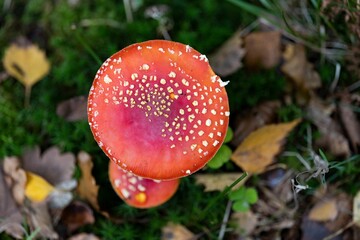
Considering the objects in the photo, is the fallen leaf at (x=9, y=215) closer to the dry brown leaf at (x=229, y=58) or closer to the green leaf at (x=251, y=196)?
the green leaf at (x=251, y=196)

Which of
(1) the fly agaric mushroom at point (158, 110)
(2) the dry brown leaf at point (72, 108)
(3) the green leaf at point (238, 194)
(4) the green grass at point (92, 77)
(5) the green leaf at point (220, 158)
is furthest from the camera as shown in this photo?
(2) the dry brown leaf at point (72, 108)

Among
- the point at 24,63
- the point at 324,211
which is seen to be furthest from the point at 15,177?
the point at 324,211

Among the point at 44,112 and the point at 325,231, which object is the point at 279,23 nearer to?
the point at 325,231

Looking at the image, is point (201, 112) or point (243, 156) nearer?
point (201, 112)

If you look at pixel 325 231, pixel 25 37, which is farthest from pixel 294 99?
pixel 25 37

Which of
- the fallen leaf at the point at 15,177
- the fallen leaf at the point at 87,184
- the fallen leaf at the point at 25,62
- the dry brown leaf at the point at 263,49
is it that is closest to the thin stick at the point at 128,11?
the fallen leaf at the point at 25,62

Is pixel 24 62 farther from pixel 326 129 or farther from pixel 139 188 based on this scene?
pixel 326 129

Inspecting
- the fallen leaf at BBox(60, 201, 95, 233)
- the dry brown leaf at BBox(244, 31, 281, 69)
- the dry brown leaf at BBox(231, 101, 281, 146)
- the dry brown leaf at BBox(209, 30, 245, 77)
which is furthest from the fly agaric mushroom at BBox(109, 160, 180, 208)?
the dry brown leaf at BBox(244, 31, 281, 69)

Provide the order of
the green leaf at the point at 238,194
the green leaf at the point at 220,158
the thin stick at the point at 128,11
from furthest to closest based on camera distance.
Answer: the thin stick at the point at 128,11 → the green leaf at the point at 238,194 → the green leaf at the point at 220,158
